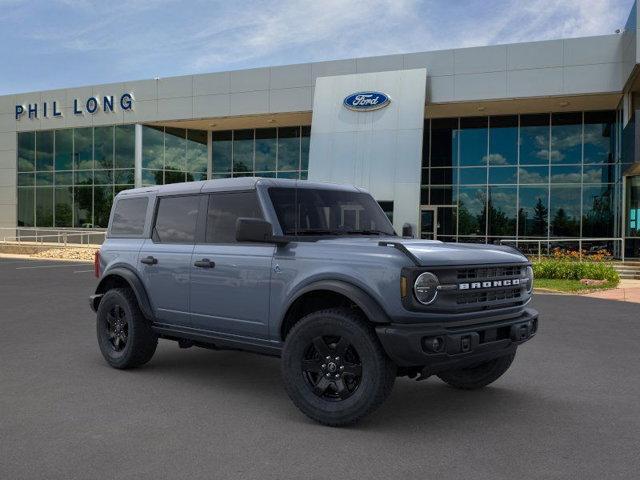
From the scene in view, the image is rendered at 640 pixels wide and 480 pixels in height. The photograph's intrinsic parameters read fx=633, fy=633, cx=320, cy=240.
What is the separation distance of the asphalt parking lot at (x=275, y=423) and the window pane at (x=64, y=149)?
30818 millimetres

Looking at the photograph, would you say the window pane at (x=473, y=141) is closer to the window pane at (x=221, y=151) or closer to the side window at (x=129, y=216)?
the window pane at (x=221, y=151)

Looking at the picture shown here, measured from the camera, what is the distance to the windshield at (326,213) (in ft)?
18.9

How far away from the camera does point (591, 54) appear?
79.7 ft

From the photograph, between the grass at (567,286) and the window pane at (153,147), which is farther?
the window pane at (153,147)

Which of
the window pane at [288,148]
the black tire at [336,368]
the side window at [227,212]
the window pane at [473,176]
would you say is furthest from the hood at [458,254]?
the window pane at [288,148]

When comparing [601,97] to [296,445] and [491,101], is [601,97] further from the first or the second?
[296,445]

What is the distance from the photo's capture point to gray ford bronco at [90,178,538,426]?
467cm

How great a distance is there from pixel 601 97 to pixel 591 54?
1.90m

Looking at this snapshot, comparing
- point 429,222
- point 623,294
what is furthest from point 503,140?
point 623,294

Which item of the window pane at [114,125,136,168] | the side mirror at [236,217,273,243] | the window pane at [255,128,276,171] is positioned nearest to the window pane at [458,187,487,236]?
the window pane at [255,128,276,171]

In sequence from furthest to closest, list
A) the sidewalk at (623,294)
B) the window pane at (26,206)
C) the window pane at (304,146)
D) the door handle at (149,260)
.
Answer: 1. the window pane at (26,206)
2. the window pane at (304,146)
3. the sidewalk at (623,294)
4. the door handle at (149,260)

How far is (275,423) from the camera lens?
16.4ft

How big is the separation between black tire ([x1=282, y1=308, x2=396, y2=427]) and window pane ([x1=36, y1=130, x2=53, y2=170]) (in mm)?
36065

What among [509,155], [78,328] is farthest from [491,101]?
[78,328]
